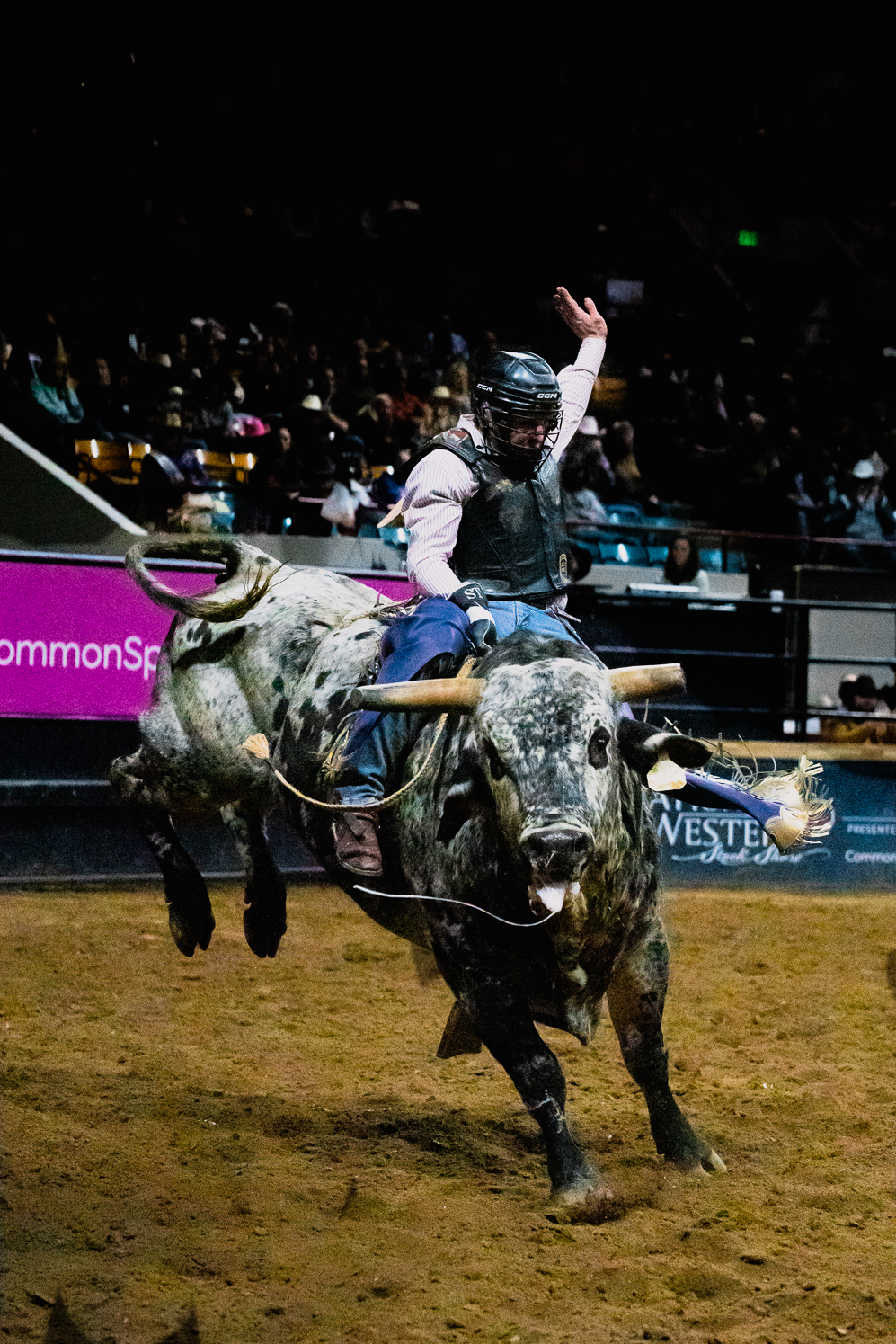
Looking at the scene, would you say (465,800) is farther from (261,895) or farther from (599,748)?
(261,895)

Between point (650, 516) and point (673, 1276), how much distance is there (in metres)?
7.10

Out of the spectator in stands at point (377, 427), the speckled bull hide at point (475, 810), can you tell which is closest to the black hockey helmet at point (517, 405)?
the speckled bull hide at point (475, 810)

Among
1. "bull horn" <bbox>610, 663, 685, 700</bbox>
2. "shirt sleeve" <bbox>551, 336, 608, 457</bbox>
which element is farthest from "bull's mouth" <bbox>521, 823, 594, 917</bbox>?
"shirt sleeve" <bbox>551, 336, 608, 457</bbox>

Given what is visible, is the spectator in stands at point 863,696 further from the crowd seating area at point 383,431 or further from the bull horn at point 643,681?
the bull horn at point 643,681

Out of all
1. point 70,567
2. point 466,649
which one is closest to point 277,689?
point 466,649

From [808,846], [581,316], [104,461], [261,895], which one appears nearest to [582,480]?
[808,846]

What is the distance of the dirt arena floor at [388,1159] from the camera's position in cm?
274

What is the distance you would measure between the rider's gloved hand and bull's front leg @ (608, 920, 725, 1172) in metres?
0.82

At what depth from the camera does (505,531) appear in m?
3.37

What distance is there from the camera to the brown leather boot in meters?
3.45

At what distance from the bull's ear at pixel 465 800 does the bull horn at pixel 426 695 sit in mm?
141

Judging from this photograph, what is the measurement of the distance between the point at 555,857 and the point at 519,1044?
0.71 m

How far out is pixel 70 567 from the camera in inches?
246

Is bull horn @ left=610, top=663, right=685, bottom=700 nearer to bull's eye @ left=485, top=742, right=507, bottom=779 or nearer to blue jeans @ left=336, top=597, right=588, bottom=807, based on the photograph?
blue jeans @ left=336, top=597, right=588, bottom=807
